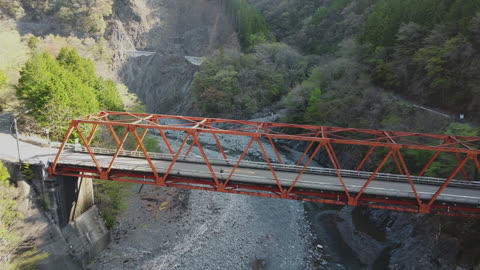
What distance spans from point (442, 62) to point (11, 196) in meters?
30.6

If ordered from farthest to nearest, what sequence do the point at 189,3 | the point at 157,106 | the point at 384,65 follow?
the point at 189,3 → the point at 157,106 → the point at 384,65

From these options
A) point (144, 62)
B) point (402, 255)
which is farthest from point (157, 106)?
point (402, 255)

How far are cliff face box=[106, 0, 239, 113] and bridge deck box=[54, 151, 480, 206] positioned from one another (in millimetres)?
38992

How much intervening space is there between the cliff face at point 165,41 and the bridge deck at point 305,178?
38992mm

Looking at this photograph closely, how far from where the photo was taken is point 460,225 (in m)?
17.2

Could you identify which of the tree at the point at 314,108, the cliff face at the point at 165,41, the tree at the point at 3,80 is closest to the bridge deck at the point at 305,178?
the tree at the point at 3,80

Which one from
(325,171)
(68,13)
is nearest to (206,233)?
(325,171)

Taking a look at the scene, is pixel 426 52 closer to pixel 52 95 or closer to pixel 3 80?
pixel 52 95

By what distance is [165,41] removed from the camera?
73812 mm

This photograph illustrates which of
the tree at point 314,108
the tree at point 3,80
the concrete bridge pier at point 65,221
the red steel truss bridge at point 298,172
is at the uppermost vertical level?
the tree at point 3,80

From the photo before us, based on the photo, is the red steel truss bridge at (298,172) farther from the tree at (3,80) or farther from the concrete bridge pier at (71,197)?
the tree at (3,80)

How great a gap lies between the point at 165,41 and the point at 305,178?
65419 mm

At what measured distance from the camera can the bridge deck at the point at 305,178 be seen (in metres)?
15.3

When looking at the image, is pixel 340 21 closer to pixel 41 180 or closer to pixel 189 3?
pixel 189 3
